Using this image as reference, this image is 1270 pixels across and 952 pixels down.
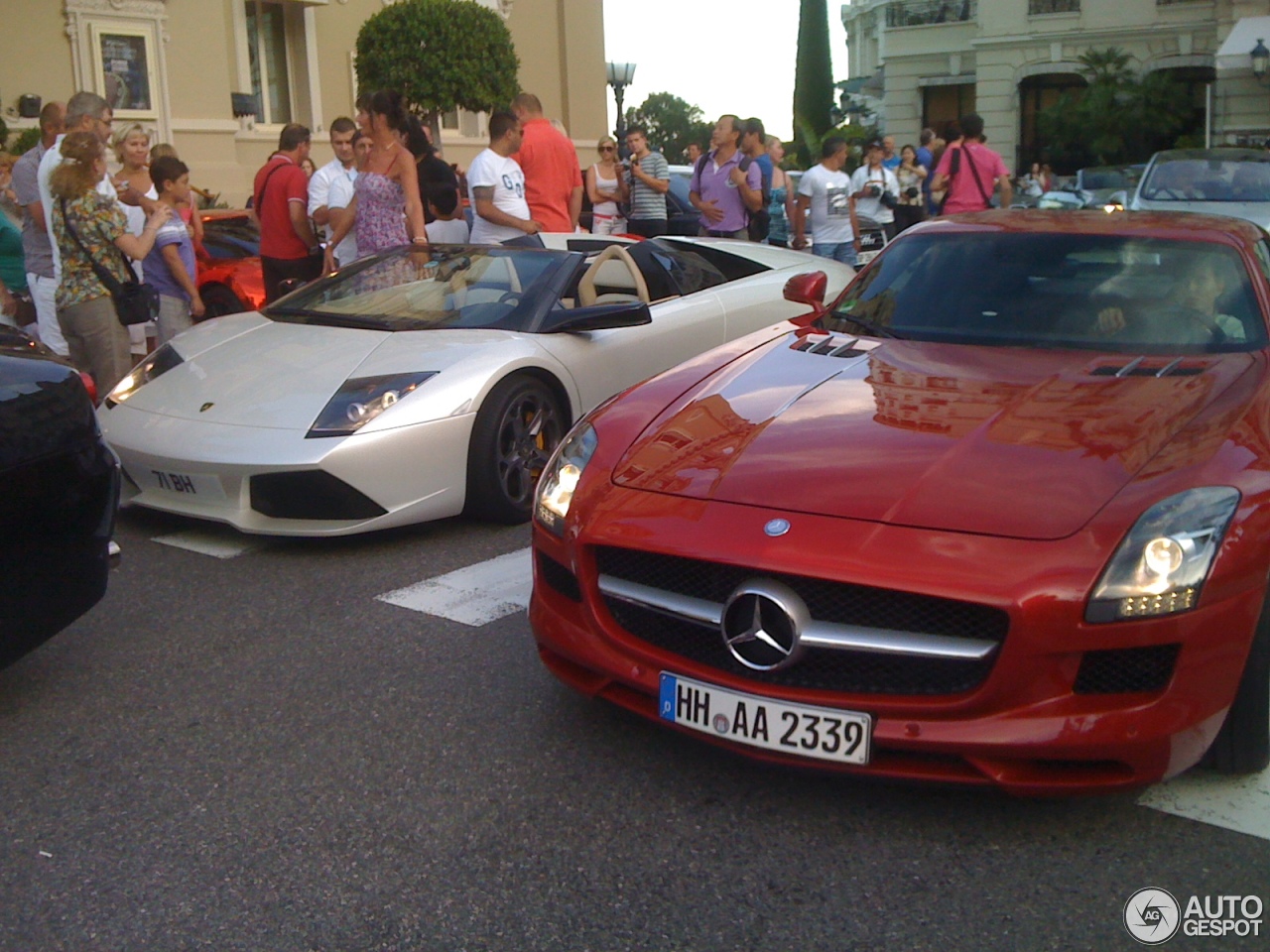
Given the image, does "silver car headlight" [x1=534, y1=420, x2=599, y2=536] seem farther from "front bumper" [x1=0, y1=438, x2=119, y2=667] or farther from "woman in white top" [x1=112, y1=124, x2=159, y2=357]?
"woman in white top" [x1=112, y1=124, x2=159, y2=357]

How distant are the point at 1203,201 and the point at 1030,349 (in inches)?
452

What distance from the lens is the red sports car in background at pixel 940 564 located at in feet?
9.00

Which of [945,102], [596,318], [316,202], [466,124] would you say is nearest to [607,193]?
[316,202]

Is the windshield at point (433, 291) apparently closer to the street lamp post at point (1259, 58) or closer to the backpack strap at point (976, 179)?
the backpack strap at point (976, 179)

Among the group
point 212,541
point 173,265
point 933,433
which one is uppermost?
point 173,265

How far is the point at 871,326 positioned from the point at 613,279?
2382 millimetres

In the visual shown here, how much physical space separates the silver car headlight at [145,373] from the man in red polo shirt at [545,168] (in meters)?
3.50

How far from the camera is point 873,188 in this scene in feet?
44.1

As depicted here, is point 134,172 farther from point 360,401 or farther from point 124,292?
point 360,401

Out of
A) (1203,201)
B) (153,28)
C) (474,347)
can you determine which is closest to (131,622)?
(474,347)

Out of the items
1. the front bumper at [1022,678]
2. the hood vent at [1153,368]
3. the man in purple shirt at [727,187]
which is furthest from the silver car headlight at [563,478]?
the man in purple shirt at [727,187]

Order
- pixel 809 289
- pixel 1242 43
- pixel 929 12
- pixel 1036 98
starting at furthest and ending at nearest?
1. pixel 929 12
2. pixel 1036 98
3. pixel 1242 43
4. pixel 809 289

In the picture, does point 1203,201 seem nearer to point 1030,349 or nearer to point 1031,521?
Result: point 1030,349

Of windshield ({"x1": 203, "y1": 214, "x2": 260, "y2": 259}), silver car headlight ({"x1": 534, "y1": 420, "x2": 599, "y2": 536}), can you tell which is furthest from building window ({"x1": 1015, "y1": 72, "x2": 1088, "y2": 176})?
silver car headlight ({"x1": 534, "y1": 420, "x2": 599, "y2": 536})
